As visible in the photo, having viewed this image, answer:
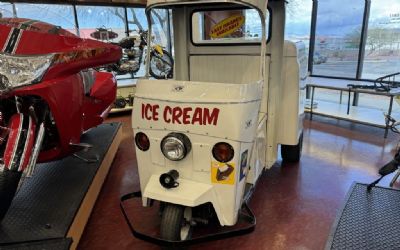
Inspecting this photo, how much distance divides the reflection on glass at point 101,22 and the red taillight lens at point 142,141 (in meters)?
4.34

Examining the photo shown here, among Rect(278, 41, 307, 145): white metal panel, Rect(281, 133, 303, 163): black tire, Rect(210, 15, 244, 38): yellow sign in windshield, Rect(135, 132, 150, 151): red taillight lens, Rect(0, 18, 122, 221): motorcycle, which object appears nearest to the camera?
Rect(0, 18, 122, 221): motorcycle

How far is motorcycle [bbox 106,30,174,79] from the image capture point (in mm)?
5375

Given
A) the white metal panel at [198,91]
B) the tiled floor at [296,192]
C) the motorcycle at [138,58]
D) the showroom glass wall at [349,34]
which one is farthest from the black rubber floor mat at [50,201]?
the showroom glass wall at [349,34]

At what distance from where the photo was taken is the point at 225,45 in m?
2.66

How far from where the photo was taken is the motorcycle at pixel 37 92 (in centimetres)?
179

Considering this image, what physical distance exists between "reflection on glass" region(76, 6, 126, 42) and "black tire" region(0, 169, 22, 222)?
445cm

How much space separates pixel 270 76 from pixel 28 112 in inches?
72.4

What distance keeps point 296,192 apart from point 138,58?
4.03m

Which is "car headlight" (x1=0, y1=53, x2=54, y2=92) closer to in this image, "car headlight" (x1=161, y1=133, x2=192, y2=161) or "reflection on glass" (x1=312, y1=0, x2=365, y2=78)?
"car headlight" (x1=161, y1=133, x2=192, y2=161)

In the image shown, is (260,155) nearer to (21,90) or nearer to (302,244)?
(302,244)

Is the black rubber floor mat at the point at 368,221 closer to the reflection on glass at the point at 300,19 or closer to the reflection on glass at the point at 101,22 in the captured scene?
the reflection on glass at the point at 300,19

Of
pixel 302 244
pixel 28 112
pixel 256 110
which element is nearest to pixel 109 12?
pixel 28 112

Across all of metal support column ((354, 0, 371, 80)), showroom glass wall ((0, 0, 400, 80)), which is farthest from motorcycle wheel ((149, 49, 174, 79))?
metal support column ((354, 0, 371, 80))

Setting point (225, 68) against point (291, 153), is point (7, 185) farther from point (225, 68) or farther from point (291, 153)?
point (291, 153)
